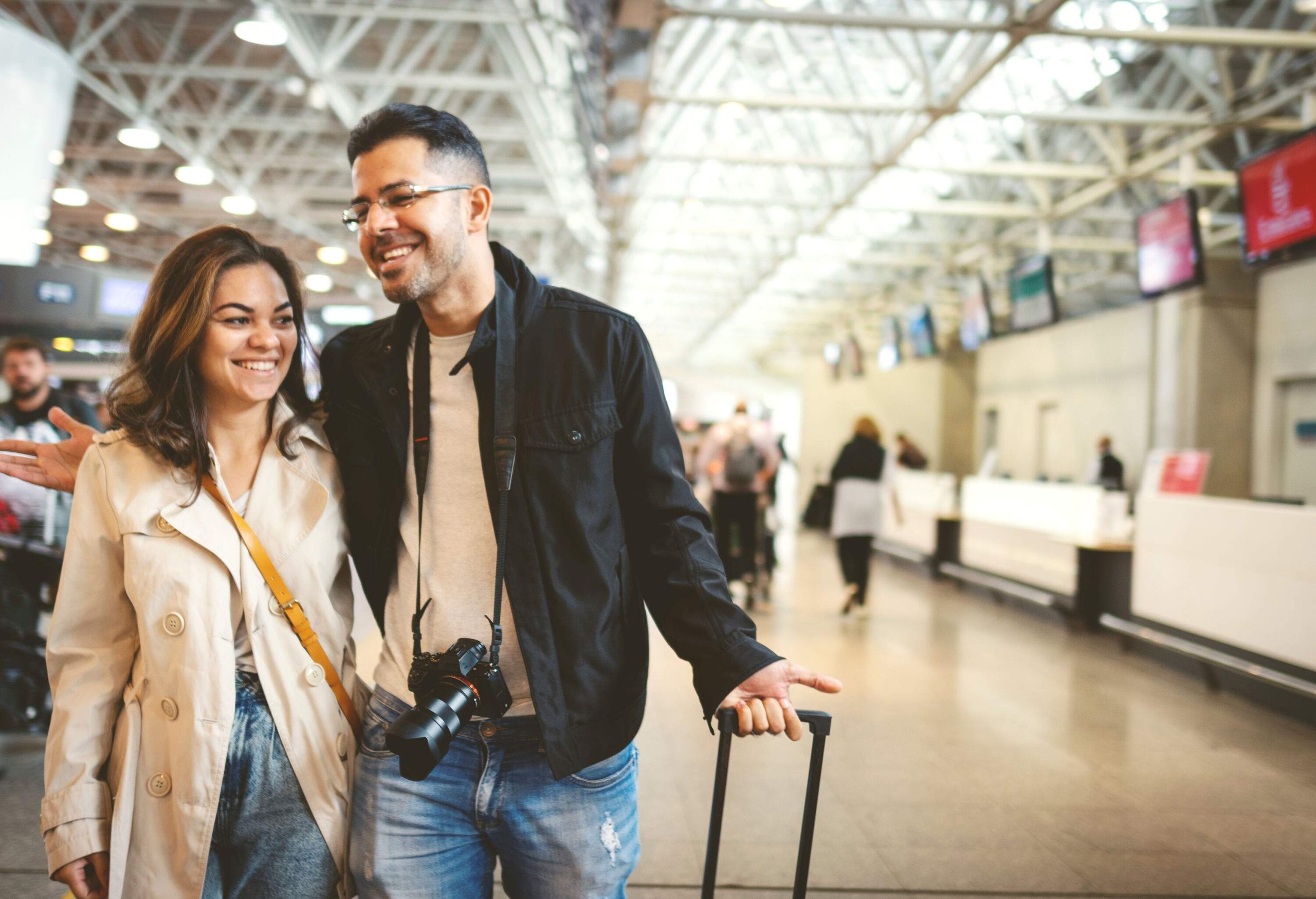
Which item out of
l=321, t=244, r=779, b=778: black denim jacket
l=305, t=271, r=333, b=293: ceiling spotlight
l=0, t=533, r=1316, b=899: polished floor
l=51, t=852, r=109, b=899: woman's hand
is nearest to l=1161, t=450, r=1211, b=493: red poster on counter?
l=0, t=533, r=1316, b=899: polished floor

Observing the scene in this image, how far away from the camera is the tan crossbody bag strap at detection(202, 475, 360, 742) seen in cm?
166

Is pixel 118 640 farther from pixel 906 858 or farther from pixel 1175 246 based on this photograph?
pixel 1175 246

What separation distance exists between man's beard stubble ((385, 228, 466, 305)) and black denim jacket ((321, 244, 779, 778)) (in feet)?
0.36

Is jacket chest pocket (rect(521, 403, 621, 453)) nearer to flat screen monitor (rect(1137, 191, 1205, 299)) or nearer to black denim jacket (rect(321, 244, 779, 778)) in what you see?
black denim jacket (rect(321, 244, 779, 778))

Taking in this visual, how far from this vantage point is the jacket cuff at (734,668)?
1.55 meters

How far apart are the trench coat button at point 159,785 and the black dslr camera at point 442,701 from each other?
43 centimetres

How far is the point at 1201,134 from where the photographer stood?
11172 mm

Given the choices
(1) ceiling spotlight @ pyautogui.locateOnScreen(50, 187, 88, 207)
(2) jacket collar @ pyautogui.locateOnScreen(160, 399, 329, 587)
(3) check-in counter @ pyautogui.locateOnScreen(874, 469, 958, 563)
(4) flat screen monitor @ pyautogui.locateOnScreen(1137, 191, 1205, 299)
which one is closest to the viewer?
(2) jacket collar @ pyautogui.locateOnScreen(160, 399, 329, 587)

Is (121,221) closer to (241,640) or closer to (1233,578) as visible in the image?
(1233,578)

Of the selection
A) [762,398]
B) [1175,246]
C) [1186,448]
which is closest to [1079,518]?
[1175,246]

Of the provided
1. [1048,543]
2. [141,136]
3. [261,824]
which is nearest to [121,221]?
[141,136]

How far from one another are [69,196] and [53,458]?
2078cm

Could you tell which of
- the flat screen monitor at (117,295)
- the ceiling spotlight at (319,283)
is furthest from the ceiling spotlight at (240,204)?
the flat screen monitor at (117,295)

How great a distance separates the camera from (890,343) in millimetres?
20859
